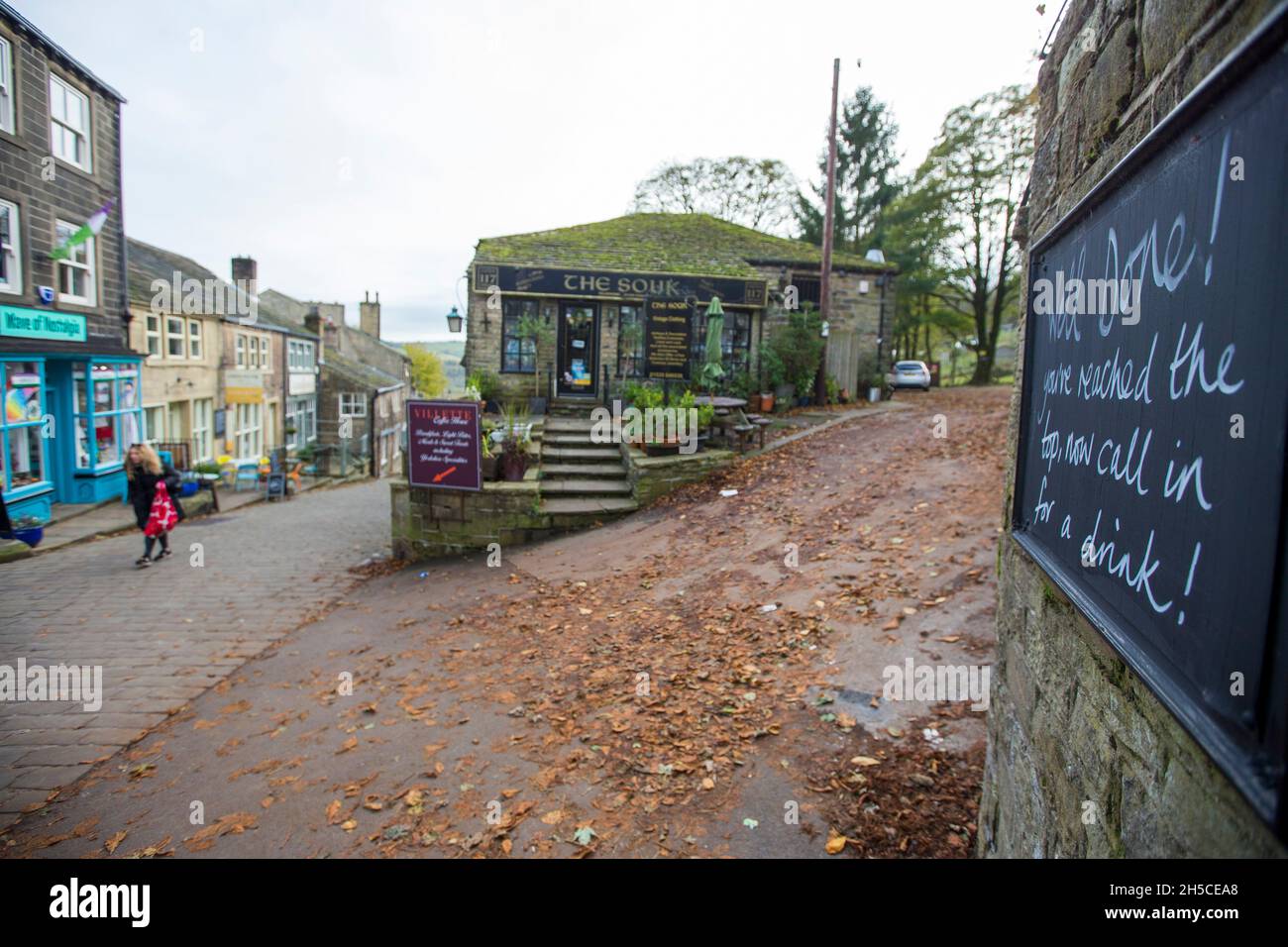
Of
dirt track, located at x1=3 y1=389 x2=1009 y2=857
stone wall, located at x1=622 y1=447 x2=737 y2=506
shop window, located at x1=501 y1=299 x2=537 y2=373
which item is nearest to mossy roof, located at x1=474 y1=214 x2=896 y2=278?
shop window, located at x1=501 y1=299 x2=537 y2=373

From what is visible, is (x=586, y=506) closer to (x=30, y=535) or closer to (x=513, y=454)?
(x=513, y=454)

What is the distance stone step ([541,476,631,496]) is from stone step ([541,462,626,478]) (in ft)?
0.42

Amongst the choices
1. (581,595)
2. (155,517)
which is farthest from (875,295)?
(155,517)

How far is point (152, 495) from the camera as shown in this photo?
11.3 metres

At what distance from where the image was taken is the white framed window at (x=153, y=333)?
20.8 metres

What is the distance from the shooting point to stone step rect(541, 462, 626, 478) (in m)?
12.3

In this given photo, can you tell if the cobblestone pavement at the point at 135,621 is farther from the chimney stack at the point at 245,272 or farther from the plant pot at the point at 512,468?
the chimney stack at the point at 245,272

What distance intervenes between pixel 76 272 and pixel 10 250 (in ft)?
9.24

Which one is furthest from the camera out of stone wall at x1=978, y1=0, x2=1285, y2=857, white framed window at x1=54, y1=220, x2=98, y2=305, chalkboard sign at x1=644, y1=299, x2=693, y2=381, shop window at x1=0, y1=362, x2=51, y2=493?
chalkboard sign at x1=644, y1=299, x2=693, y2=381

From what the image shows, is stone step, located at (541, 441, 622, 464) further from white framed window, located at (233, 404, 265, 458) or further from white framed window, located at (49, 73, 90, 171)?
white framed window, located at (233, 404, 265, 458)

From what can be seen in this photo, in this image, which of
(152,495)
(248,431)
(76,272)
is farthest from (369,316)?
(152,495)

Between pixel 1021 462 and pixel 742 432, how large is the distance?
424 inches

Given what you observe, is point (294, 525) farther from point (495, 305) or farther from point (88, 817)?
point (88, 817)

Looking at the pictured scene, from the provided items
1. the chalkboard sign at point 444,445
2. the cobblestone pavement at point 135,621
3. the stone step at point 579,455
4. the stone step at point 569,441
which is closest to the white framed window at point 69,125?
the cobblestone pavement at point 135,621
